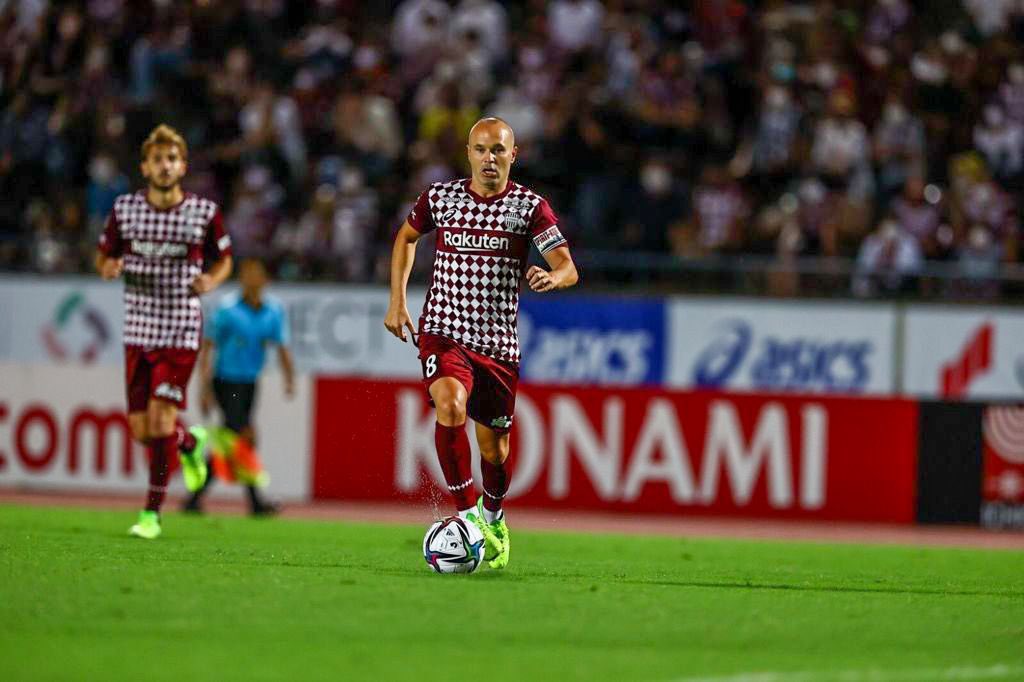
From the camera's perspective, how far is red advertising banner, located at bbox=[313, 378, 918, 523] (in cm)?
1745

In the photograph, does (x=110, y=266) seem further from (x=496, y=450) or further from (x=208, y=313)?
(x=208, y=313)

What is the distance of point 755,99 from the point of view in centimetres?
2103

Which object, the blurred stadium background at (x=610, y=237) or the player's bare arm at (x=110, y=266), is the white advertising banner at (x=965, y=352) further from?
the player's bare arm at (x=110, y=266)

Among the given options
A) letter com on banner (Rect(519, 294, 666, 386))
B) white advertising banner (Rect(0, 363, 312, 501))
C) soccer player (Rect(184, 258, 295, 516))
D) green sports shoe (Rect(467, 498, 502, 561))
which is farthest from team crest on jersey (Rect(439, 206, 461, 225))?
letter com on banner (Rect(519, 294, 666, 386))

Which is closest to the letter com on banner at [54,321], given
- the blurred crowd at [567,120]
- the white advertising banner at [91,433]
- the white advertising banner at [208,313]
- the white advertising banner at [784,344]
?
the white advertising banner at [208,313]

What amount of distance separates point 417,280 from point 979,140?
694cm

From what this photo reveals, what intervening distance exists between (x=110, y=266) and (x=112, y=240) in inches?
9.4

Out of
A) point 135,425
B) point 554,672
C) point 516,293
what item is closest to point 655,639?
point 554,672

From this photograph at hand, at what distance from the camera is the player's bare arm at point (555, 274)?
355 inches

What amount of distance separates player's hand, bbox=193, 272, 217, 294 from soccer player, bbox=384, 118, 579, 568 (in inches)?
84.7

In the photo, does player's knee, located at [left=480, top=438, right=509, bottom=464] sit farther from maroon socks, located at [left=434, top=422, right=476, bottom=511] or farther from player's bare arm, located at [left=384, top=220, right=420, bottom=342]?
player's bare arm, located at [left=384, top=220, right=420, bottom=342]

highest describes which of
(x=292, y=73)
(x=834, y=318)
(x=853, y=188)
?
(x=292, y=73)

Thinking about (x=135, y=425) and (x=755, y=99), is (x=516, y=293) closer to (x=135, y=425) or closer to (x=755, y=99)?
(x=135, y=425)

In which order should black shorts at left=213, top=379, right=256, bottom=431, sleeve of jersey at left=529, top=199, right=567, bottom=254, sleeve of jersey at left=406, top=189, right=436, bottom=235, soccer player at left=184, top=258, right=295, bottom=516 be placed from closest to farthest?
1. sleeve of jersey at left=529, top=199, right=567, bottom=254
2. sleeve of jersey at left=406, top=189, right=436, bottom=235
3. soccer player at left=184, top=258, right=295, bottom=516
4. black shorts at left=213, top=379, right=256, bottom=431
